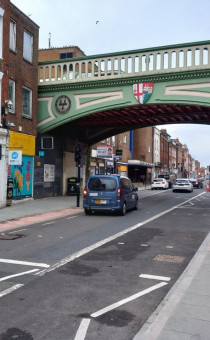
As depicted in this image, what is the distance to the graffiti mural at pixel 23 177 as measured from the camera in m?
19.8

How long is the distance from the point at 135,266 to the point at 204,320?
2.86m

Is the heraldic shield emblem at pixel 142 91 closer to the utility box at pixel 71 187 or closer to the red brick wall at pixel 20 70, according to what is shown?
the red brick wall at pixel 20 70

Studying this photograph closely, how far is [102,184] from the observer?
1530 cm

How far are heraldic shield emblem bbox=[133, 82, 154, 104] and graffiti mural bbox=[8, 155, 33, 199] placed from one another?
7614 millimetres

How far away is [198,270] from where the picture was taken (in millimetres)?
6461

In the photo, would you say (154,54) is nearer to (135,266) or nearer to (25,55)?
(25,55)

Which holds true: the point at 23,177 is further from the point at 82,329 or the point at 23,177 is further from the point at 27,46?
the point at 82,329

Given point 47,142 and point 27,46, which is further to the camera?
point 47,142

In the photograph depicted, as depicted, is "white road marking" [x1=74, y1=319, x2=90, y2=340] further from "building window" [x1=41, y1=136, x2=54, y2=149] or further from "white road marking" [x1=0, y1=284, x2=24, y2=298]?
"building window" [x1=41, y1=136, x2=54, y2=149]

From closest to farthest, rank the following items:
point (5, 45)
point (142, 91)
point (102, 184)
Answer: point (102, 184) → point (5, 45) → point (142, 91)

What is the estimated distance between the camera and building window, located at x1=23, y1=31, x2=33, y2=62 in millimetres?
21266

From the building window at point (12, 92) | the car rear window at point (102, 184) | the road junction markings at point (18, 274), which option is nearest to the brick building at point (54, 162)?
the building window at point (12, 92)

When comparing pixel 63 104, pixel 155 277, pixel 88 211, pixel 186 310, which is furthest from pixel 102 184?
pixel 186 310

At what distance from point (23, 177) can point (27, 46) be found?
26.7 feet
